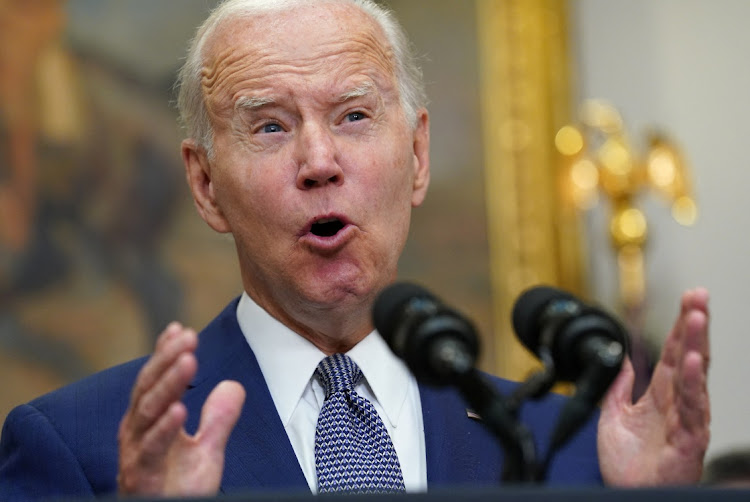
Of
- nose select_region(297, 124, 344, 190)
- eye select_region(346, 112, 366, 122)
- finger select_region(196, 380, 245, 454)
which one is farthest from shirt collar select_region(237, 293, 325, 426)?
finger select_region(196, 380, 245, 454)

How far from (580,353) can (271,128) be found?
1210mm

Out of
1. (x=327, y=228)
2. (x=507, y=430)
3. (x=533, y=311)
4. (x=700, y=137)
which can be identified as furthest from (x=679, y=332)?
(x=700, y=137)

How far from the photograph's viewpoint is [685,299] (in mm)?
2123

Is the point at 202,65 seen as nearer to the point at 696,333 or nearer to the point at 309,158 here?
the point at 309,158

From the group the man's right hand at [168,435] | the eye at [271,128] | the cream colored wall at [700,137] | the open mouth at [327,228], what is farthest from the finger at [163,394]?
the cream colored wall at [700,137]

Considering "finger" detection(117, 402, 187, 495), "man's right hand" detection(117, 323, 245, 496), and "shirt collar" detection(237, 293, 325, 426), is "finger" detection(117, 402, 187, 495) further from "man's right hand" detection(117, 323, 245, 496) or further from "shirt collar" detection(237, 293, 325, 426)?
"shirt collar" detection(237, 293, 325, 426)

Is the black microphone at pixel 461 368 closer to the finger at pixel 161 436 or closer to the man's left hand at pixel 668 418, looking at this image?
the finger at pixel 161 436

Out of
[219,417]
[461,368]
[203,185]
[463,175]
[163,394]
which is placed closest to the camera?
[461,368]

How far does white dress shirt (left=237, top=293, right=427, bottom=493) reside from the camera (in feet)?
8.68

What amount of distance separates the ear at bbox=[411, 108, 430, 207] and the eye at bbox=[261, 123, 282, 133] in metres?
0.42

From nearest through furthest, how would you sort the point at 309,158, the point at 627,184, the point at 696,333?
the point at 696,333 → the point at 309,158 → the point at 627,184

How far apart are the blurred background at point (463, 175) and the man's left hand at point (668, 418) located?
400cm

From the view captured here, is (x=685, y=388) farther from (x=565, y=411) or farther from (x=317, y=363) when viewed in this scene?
(x=317, y=363)

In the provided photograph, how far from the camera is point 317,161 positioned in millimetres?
2637
